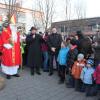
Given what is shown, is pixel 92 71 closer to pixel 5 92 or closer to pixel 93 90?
pixel 93 90

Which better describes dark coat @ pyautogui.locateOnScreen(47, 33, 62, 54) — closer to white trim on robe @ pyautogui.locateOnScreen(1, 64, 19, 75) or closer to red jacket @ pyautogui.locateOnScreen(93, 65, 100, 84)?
white trim on robe @ pyautogui.locateOnScreen(1, 64, 19, 75)

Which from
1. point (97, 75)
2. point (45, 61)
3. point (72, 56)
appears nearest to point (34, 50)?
point (45, 61)

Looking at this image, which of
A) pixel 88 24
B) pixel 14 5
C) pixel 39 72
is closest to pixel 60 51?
pixel 39 72

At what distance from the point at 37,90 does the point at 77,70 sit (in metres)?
1.32

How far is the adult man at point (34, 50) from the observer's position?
33.0 feet

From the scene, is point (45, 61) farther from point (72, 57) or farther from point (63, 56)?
point (72, 57)

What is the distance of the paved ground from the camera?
25.3ft

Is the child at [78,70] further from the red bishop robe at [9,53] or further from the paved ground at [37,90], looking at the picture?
the red bishop robe at [9,53]

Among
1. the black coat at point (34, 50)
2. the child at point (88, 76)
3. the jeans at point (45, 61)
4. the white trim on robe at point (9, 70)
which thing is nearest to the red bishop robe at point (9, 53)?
the white trim on robe at point (9, 70)

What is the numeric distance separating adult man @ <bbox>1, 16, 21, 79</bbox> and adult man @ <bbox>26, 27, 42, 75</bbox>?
1.43 feet

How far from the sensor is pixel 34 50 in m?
10.1

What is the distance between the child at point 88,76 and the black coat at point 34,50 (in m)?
2.35

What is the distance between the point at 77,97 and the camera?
7.76m

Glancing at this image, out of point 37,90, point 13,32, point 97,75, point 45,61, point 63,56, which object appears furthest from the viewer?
point 45,61
